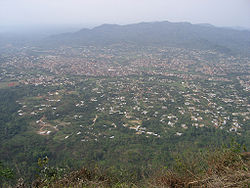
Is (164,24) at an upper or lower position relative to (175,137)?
upper

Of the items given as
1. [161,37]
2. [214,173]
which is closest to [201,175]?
[214,173]

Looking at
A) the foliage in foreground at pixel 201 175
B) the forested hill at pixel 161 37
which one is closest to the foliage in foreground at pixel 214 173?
the foliage in foreground at pixel 201 175

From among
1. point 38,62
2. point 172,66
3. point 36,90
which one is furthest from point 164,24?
point 36,90

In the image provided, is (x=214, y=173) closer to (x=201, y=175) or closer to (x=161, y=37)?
(x=201, y=175)

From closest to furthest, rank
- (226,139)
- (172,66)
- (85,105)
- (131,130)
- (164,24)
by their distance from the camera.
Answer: (226,139), (131,130), (85,105), (172,66), (164,24)

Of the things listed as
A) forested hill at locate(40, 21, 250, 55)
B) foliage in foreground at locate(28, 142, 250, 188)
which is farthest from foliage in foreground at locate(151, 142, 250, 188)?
forested hill at locate(40, 21, 250, 55)

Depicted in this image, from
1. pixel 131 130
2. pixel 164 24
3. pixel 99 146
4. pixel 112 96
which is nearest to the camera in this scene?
pixel 99 146

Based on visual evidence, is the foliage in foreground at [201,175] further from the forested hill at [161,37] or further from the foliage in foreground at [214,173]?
the forested hill at [161,37]

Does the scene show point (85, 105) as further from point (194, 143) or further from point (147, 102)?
point (194, 143)
